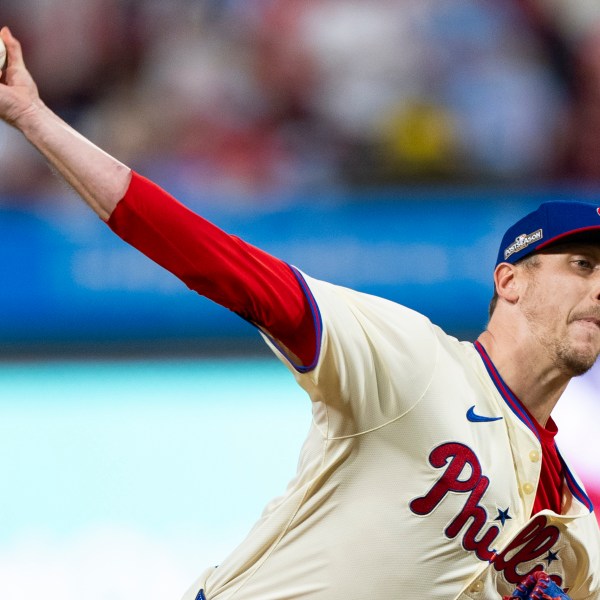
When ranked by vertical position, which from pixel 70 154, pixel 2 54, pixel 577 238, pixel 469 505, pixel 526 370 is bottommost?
pixel 469 505

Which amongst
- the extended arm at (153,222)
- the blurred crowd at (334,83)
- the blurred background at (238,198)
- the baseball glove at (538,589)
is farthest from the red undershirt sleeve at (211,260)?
the blurred crowd at (334,83)

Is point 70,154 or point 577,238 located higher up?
point 577,238

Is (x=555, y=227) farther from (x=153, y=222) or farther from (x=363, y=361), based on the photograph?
(x=153, y=222)

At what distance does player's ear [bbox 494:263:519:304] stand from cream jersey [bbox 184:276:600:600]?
0.62ft

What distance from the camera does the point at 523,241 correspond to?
7.75ft

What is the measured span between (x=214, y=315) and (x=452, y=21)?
2.26 metres

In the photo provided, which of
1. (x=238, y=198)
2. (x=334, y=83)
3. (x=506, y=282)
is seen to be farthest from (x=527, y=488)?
(x=334, y=83)

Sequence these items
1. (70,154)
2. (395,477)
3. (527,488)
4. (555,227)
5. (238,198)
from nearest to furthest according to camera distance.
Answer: (70,154), (395,477), (527,488), (555,227), (238,198)

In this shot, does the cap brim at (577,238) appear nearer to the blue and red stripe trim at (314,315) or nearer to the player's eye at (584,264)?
the player's eye at (584,264)

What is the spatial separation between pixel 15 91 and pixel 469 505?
108 cm

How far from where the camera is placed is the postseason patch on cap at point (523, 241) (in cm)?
231

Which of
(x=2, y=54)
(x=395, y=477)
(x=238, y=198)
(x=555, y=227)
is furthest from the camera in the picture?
(x=238, y=198)

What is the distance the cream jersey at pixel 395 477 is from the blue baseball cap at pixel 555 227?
11.3 inches

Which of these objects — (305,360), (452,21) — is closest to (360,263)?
(452,21)
